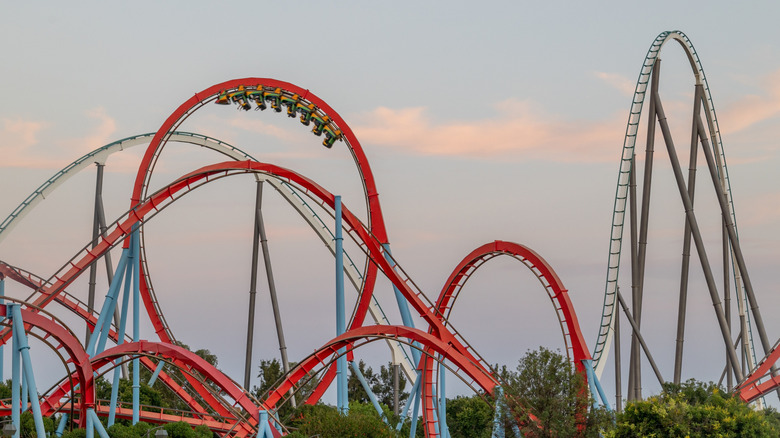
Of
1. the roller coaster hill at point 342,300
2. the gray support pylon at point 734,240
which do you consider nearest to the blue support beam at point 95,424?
the roller coaster hill at point 342,300

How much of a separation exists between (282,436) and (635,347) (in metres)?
9.25

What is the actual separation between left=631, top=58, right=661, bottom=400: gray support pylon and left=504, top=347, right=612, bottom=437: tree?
460 cm

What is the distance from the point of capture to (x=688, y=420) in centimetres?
1853

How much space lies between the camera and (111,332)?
89.9 ft

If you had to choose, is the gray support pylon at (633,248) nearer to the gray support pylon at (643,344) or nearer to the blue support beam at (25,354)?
the gray support pylon at (643,344)

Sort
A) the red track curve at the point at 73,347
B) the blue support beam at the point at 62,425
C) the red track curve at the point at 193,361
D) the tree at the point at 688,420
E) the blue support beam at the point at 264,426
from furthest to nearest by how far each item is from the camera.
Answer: the blue support beam at the point at 62,425
the red track curve at the point at 193,361
the blue support beam at the point at 264,426
the red track curve at the point at 73,347
the tree at the point at 688,420

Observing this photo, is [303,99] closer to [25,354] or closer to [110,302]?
[110,302]

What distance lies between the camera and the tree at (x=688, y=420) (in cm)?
1831

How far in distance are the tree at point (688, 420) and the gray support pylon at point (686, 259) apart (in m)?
4.32

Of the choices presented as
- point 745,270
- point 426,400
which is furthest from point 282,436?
point 745,270

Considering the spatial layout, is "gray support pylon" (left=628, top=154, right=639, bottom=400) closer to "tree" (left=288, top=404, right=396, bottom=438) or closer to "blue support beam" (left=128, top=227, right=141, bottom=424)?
"tree" (left=288, top=404, right=396, bottom=438)

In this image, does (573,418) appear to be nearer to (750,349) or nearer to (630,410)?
(630,410)

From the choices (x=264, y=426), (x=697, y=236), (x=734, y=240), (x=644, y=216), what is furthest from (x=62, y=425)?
(x=734, y=240)

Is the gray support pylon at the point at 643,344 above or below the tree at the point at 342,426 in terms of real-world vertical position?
above
